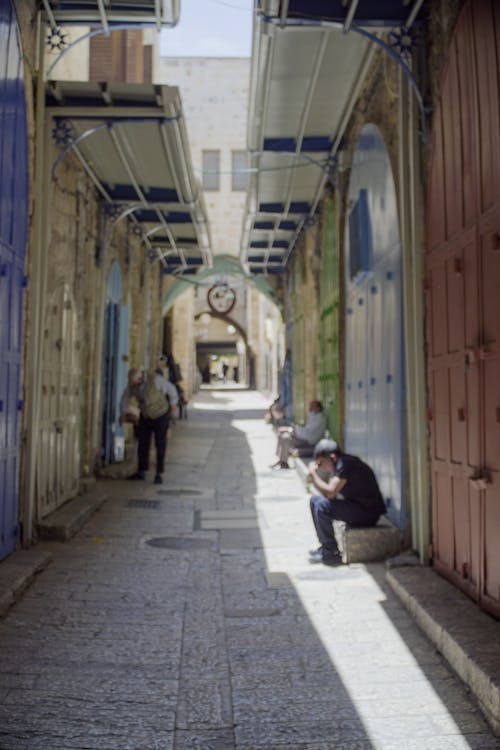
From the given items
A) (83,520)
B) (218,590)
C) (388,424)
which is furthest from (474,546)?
(83,520)

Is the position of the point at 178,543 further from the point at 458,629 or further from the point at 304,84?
the point at 304,84

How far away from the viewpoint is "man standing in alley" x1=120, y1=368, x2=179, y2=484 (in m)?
9.24

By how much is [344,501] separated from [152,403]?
14.0 ft

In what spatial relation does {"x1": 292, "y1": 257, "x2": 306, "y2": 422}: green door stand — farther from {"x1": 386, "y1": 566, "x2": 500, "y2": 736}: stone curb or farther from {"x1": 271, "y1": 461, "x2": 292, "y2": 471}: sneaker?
{"x1": 386, "y1": 566, "x2": 500, "y2": 736}: stone curb

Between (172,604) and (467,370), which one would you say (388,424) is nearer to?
(467,370)

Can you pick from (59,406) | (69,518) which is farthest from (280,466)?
(69,518)

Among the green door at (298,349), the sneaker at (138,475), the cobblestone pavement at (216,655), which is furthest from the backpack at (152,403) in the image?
the green door at (298,349)

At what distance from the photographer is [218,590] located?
4770 millimetres

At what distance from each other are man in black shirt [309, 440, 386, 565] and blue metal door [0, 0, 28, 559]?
2.21 meters

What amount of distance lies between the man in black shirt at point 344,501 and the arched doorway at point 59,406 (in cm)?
239

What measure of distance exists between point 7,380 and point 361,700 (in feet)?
10.6

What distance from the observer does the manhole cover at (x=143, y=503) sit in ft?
25.5

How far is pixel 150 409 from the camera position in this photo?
9.23 m

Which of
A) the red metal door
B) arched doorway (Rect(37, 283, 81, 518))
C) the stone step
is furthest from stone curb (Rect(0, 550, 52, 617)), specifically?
the red metal door
